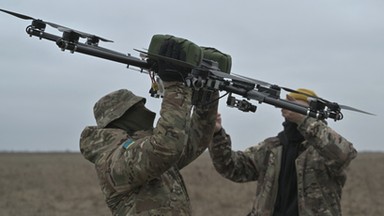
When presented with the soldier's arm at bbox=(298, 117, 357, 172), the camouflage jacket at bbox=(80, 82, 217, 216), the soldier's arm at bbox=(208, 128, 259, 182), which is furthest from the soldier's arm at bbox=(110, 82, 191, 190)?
the soldier's arm at bbox=(208, 128, 259, 182)

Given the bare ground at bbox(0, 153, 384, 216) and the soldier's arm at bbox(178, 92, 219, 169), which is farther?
the bare ground at bbox(0, 153, 384, 216)

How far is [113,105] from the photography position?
4270mm

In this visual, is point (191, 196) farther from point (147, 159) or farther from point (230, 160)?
point (147, 159)

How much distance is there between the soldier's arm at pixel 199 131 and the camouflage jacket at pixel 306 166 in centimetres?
159

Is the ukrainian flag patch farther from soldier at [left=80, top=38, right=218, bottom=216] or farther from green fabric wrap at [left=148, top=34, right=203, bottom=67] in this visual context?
green fabric wrap at [left=148, top=34, right=203, bottom=67]

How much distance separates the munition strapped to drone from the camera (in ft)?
12.1

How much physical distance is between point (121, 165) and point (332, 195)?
9.35 ft

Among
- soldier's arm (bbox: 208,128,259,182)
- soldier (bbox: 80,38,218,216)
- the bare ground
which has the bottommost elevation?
the bare ground

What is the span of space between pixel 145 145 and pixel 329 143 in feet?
8.37

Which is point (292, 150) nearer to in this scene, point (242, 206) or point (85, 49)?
point (85, 49)

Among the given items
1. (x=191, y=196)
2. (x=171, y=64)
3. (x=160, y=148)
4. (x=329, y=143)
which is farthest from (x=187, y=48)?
(x=191, y=196)

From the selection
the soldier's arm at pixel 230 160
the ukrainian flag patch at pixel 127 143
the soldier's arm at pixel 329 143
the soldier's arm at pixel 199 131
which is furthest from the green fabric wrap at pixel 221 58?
the soldier's arm at pixel 230 160

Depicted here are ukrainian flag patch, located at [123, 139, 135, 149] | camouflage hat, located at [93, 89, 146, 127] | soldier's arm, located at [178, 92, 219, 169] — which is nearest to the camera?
ukrainian flag patch, located at [123, 139, 135, 149]

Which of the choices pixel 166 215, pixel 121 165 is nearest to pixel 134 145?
pixel 121 165
